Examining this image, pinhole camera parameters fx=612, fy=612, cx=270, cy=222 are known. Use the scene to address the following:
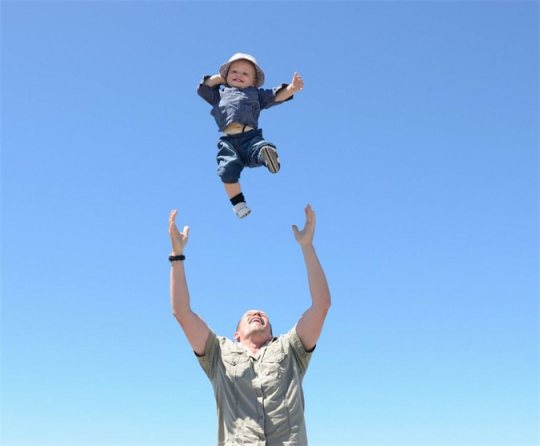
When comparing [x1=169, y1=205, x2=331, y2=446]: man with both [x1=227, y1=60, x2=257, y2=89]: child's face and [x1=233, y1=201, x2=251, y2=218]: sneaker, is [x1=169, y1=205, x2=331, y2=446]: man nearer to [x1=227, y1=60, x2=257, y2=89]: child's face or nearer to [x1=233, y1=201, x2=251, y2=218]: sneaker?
[x1=233, y1=201, x2=251, y2=218]: sneaker

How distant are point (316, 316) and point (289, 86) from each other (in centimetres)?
331

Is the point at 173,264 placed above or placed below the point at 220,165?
below

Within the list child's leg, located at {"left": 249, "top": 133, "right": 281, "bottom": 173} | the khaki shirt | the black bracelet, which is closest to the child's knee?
child's leg, located at {"left": 249, "top": 133, "right": 281, "bottom": 173}

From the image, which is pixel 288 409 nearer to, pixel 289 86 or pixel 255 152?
pixel 255 152

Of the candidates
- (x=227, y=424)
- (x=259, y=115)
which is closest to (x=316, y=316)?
(x=227, y=424)

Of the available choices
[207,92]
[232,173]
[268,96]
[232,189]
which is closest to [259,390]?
[232,189]

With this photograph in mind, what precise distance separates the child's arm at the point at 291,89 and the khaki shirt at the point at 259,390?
3325mm

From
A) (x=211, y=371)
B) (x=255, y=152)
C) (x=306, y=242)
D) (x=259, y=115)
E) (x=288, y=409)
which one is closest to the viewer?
(x=288, y=409)

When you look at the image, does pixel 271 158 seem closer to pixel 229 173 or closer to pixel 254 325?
pixel 229 173

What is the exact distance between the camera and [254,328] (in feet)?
22.6

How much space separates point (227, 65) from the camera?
8.33 metres

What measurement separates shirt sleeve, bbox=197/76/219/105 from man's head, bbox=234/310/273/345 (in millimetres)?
3067

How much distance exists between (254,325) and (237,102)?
9.71 ft

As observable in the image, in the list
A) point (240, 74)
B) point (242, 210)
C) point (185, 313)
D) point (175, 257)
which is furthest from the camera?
point (240, 74)
